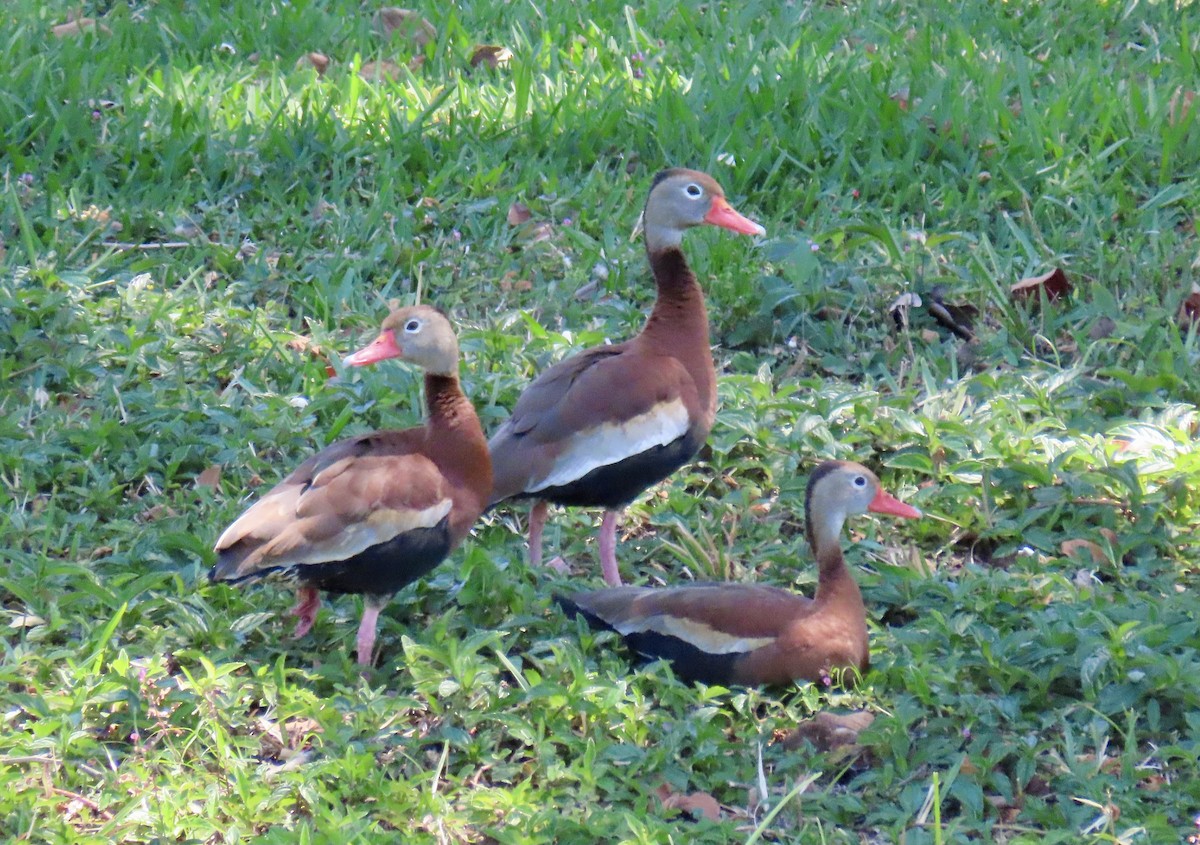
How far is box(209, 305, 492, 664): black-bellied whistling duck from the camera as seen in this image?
3.99 metres

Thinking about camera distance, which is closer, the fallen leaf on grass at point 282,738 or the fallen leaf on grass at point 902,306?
the fallen leaf on grass at point 282,738

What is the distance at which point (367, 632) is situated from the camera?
4.13 meters

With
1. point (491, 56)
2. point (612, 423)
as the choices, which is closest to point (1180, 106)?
point (491, 56)

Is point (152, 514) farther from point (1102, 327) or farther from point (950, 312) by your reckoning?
point (1102, 327)

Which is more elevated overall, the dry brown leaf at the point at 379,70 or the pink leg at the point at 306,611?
the dry brown leaf at the point at 379,70

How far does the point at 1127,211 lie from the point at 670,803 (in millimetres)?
3894

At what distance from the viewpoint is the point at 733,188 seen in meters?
6.66

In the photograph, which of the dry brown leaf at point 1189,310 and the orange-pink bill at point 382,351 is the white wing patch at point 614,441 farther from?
the dry brown leaf at point 1189,310

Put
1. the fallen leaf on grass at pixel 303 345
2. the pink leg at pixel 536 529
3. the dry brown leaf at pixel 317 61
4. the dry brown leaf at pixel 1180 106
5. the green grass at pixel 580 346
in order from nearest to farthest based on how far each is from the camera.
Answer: the green grass at pixel 580 346
the pink leg at pixel 536 529
the fallen leaf on grass at pixel 303 345
the dry brown leaf at pixel 1180 106
the dry brown leaf at pixel 317 61

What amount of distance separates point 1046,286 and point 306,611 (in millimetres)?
3258

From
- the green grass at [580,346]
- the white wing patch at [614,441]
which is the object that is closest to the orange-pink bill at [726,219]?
the green grass at [580,346]

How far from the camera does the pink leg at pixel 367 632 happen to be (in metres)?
4.11

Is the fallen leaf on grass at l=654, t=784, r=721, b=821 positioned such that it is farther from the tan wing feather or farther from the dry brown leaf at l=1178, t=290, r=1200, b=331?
the dry brown leaf at l=1178, t=290, r=1200, b=331

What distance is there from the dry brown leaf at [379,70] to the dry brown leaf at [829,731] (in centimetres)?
451
